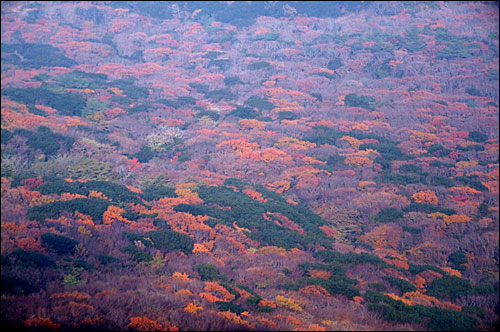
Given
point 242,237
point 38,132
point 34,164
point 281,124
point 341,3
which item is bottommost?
point 242,237

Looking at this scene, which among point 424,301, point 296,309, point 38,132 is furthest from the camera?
point 38,132

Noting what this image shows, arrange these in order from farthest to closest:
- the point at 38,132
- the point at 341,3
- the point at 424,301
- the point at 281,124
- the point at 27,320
→ the point at 341,3, the point at 281,124, the point at 38,132, the point at 424,301, the point at 27,320

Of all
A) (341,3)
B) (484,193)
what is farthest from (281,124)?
(341,3)

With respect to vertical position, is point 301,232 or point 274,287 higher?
point 301,232

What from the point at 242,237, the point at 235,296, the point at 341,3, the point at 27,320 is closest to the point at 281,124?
the point at 242,237

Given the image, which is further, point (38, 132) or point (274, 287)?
point (38, 132)

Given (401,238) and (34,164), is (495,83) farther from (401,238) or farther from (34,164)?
(34,164)
